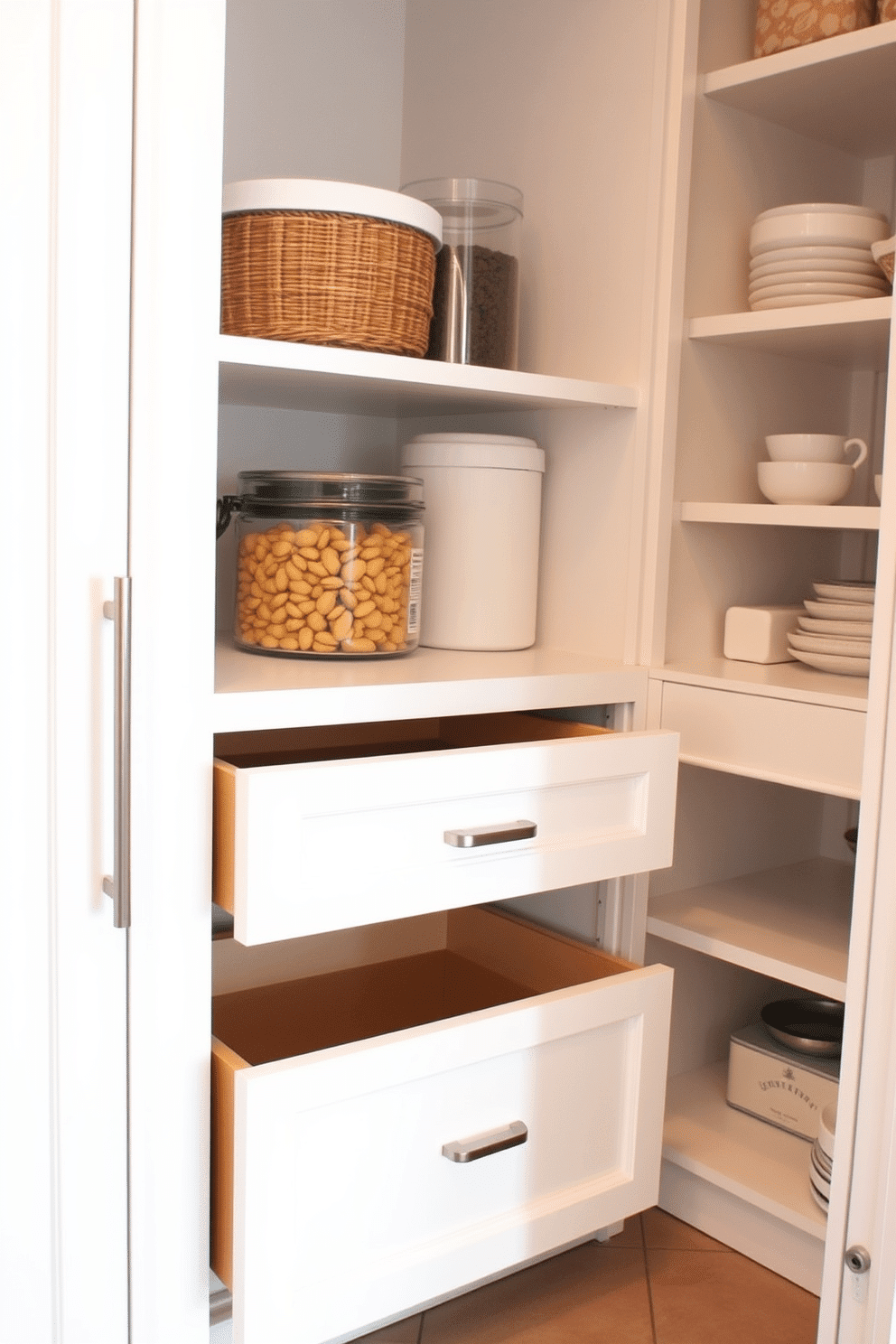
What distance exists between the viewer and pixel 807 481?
57.4 inches

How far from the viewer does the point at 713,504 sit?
4.77 ft

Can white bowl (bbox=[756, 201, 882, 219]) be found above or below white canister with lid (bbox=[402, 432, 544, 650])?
above

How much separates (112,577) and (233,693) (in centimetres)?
15

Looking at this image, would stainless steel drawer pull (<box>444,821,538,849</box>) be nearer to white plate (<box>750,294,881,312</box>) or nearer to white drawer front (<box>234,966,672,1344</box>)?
white drawer front (<box>234,966,672,1344</box>)

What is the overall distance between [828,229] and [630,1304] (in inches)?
47.7

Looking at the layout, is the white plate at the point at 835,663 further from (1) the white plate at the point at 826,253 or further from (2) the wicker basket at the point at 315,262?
(2) the wicker basket at the point at 315,262

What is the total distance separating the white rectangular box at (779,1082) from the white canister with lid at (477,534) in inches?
23.1

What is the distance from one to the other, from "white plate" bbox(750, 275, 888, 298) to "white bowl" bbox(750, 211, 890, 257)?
4 cm

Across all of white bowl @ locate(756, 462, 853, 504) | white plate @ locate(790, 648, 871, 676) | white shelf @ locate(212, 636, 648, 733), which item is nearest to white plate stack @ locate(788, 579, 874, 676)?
white plate @ locate(790, 648, 871, 676)

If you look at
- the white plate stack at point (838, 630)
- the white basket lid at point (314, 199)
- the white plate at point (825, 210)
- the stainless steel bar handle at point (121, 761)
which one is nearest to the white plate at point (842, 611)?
the white plate stack at point (838, 630)

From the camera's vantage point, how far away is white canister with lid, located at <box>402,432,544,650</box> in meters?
1.47

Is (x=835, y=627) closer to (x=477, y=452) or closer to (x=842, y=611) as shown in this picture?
(x=842, y=611)

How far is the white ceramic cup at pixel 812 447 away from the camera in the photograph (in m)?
1.46

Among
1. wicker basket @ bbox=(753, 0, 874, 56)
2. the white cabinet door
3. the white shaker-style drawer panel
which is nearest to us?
the white cabinet door
